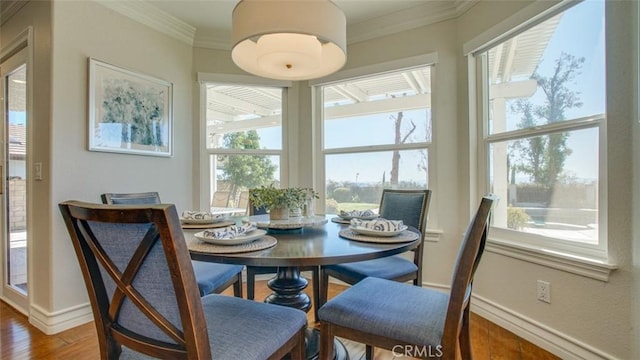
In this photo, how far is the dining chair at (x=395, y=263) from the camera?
70.1 inches

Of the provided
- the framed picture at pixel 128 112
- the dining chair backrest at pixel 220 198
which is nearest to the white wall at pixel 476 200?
the framed picture at pixel 128 112

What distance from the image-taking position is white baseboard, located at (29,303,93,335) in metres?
2.04

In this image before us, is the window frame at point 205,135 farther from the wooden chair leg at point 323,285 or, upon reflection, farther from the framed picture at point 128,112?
the wooden chair leg at point 323,285

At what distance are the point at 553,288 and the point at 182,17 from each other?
347 centimetres

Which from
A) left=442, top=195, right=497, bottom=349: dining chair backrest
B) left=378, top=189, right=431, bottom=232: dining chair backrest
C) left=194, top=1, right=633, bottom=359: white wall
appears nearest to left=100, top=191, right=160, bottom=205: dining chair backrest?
left=194, top=1, right=633, bottom=359: white wall

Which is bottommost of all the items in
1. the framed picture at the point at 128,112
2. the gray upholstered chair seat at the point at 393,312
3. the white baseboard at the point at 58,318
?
the white baseboard at the point at 58,318

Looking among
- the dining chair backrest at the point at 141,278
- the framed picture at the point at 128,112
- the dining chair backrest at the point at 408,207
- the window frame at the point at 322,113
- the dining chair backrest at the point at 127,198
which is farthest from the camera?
the window frame at the point at 322,113

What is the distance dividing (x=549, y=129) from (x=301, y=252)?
175cm

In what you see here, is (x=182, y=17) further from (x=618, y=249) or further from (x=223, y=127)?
(x=618, y=249)

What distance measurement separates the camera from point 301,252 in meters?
1.13

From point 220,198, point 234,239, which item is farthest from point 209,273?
point 220,198

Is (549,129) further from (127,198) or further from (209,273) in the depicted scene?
(127,198)

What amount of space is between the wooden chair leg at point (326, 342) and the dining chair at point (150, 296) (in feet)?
0.61

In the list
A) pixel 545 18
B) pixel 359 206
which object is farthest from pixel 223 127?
pixel 545 18
